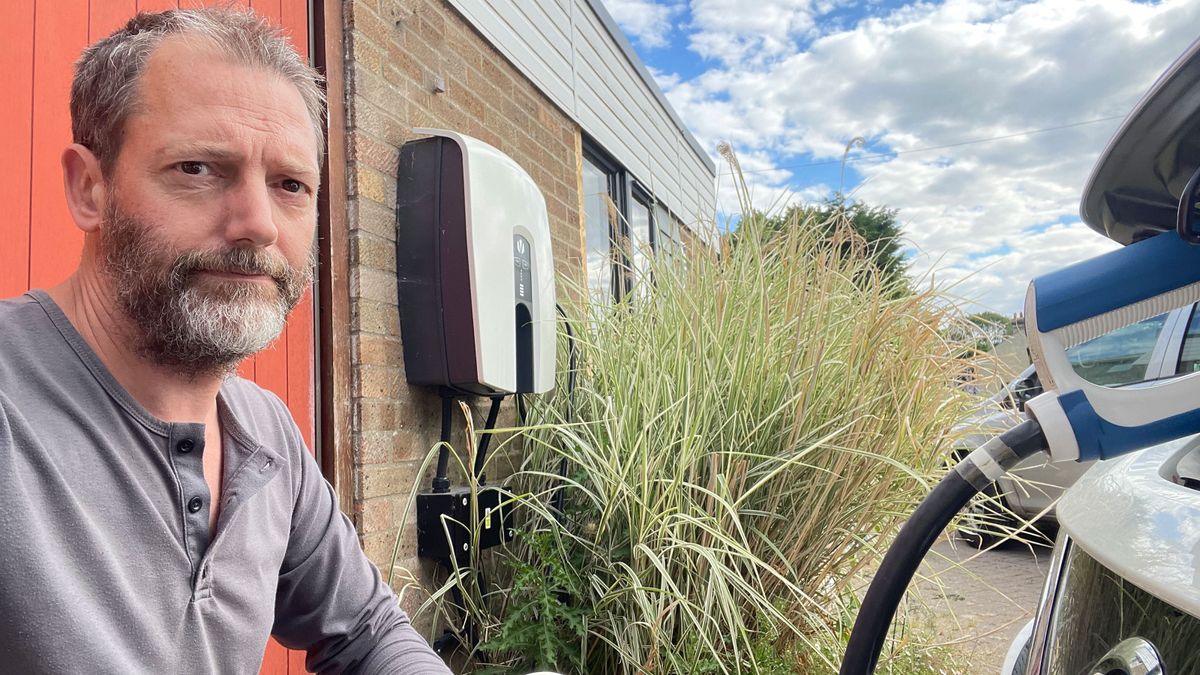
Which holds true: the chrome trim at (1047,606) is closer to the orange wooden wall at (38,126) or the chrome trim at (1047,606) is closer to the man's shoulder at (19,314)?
the man's shoulder at (19,314)

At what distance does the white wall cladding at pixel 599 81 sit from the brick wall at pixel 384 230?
0.40m

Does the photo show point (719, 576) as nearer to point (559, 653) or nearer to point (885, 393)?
point (559, 653)

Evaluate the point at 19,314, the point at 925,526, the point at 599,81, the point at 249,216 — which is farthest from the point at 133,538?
the point at 599,81

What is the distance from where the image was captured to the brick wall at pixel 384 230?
7.11 ft

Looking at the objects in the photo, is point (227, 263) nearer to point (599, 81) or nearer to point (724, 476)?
point (724, 476)

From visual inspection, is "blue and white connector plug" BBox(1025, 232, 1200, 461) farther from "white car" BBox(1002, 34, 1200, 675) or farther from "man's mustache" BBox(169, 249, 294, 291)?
"man's mustache" BBox(169, 249, 294, 291)

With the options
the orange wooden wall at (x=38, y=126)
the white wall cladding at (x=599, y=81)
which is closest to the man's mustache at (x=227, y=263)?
the orange wooden wall at (x=38, y=126)

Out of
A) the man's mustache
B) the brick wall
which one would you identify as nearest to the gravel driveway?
the brick wall

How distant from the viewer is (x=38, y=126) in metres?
1.53

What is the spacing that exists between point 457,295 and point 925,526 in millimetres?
1741

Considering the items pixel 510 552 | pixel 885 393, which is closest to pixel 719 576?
pixel 510 552

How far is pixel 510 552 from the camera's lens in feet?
7.61

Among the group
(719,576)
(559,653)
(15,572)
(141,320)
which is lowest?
(559,653)

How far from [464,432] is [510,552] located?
0.47 metres
